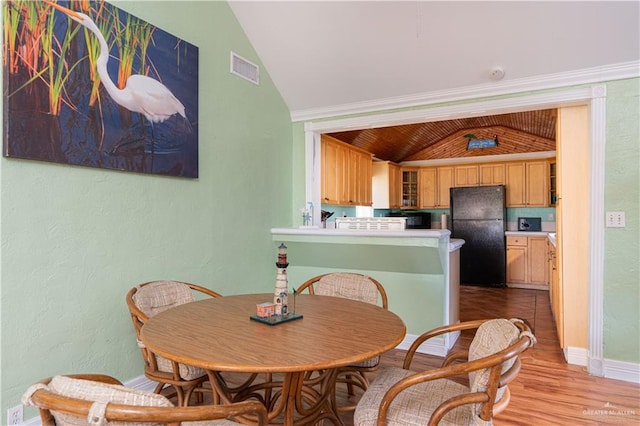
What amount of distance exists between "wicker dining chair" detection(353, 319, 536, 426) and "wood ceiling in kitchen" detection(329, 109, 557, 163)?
4189mm

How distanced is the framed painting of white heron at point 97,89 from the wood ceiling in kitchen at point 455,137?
2.94 metres

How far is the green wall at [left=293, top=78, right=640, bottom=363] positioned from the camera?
2789 mm

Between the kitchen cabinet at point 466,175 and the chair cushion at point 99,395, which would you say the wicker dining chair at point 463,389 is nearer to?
the chair cushion at point 99,395

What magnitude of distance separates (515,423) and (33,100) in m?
3.20

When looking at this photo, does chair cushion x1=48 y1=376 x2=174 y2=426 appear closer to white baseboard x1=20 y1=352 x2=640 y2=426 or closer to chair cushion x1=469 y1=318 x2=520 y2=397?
chair cushion x1=469 y1=318 x2=520 y2=397

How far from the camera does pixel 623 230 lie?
9.26 feet

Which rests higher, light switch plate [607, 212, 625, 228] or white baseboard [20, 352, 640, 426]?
light switch plate [607, 212, 625, 228]

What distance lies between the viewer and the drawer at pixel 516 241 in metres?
6.70

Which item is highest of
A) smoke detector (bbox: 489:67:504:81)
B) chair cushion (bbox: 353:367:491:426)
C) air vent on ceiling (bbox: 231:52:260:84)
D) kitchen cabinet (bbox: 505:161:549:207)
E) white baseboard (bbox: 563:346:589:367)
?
air vent on ceiling (bbox: 231:52:260:84)

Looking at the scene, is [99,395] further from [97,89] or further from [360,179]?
[360,179]

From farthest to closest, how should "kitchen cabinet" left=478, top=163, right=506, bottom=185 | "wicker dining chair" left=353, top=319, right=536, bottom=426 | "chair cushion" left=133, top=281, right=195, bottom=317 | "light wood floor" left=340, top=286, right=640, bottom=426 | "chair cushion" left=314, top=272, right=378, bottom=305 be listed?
"kitchen cabinet" left=478, top=163, right=506, bottom=185 → "chair cushion" left=314, top=272, right=378, bottom=305 → "light wood floor" left=340, top=286, right=640, bottom=426 → "chair cushion" left=133, top=281, right=195, bottom=317 → "wicker dining chair" left=353, top=319, right=536, bottom=426

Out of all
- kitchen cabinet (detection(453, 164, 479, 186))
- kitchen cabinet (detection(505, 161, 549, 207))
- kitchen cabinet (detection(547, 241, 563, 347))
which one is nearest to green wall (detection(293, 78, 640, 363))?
kitchen cabinet (detection(547, 241, 563, 347))

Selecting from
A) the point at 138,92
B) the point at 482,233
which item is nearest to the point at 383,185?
the point at 482,233

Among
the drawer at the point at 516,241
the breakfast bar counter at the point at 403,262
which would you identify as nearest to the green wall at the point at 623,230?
the breakfast bar counter at the point at 403,262
